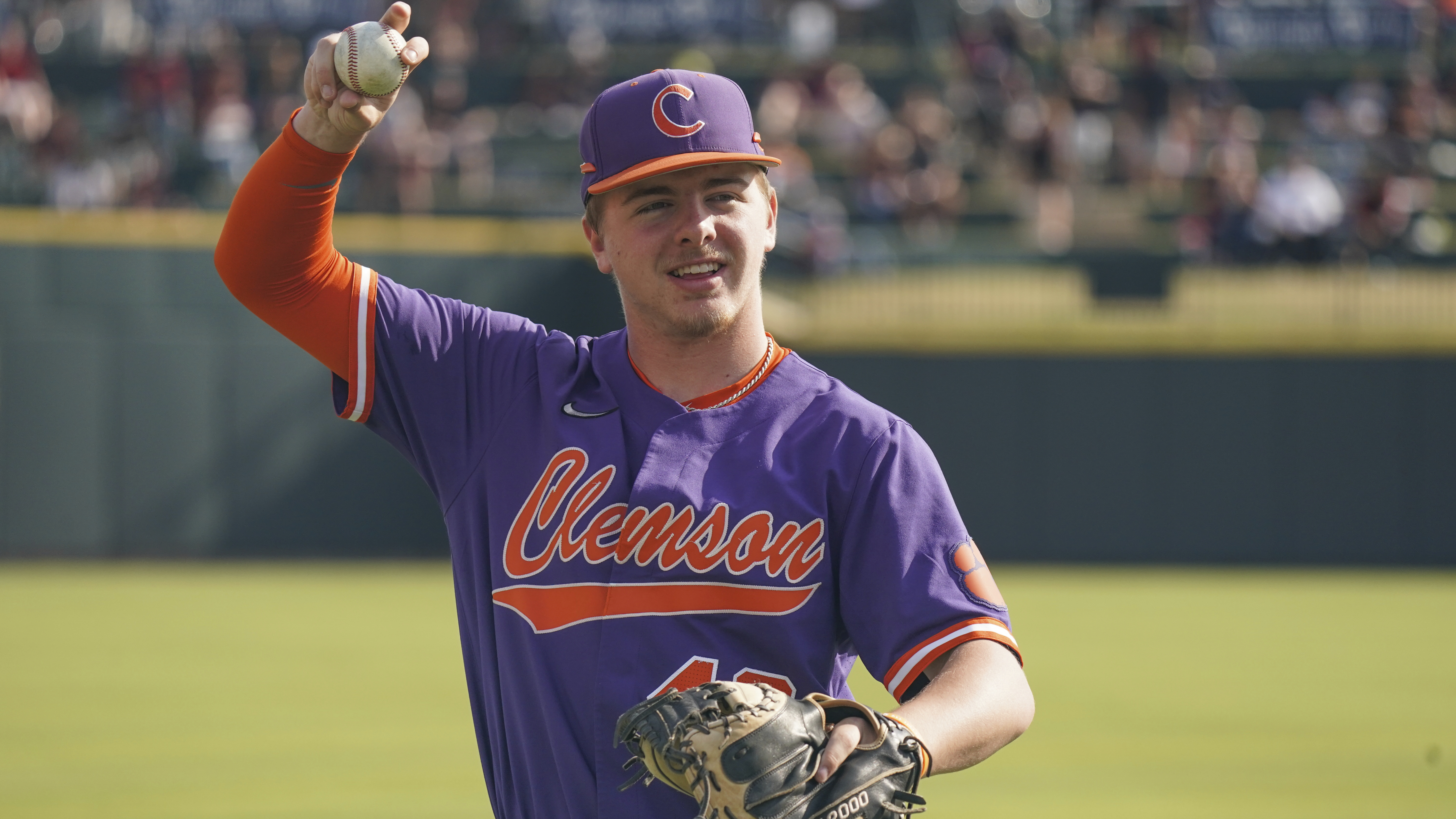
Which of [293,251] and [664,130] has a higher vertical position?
[664,130]

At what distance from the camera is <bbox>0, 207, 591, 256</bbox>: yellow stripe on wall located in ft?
43.9

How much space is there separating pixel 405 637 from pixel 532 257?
4622mm

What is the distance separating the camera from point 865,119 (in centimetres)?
1864

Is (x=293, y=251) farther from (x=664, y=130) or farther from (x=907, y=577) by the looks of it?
(x=907, y=577)

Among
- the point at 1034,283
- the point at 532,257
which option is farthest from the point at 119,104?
the point at 1034,283

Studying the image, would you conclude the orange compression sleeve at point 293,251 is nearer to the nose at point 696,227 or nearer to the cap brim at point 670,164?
the cap brim at point 670,164

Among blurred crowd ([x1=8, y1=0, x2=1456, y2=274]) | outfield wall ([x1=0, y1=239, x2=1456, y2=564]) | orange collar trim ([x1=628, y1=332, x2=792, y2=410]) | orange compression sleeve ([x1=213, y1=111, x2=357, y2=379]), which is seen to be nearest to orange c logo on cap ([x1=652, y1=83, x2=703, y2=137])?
orange collar trim ([x1=628, y1=332, x2=792, y2=410])

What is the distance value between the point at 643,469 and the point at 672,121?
532mm

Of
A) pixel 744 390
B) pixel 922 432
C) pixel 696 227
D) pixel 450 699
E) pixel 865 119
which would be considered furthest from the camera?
pixel 865 119

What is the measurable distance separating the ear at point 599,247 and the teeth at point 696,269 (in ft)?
0.49

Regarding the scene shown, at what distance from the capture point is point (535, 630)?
8.70ft

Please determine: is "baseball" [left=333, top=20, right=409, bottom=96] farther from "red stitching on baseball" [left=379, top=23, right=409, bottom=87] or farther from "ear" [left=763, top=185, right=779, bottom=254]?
"ear" [left=763, top=185, right=779, bottom=254]

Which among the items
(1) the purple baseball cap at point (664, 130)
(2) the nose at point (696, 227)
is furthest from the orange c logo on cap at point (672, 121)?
(2) the nose at point (696, 227)

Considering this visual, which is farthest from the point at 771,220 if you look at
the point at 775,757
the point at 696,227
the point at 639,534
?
the point at 775,757
